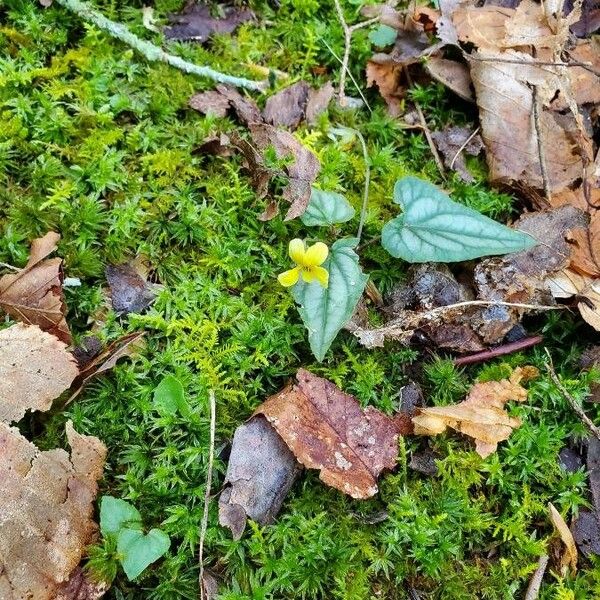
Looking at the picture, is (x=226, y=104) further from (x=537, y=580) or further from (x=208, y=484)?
(x=537, y=580)

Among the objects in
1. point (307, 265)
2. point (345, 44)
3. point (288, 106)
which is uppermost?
point (345, 44)

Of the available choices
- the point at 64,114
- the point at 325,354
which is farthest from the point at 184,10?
the point at 325,354

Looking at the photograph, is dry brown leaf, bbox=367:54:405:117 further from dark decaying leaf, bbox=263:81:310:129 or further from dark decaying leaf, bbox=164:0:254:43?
dark decaying leaf, bbox=164:0:254:43

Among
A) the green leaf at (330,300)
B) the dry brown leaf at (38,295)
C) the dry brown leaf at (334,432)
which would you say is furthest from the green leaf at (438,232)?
the dry brown leaf at (38,295)

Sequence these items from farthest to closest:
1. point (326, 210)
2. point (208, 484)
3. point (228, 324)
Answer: point (326, 210)
point (228, 324)
point (208, 484)

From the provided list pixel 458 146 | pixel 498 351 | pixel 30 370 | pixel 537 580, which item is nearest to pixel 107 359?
pixel 30 370

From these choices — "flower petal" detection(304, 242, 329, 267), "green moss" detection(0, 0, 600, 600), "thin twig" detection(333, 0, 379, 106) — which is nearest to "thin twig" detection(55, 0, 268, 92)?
"green moss" detection(0, 0, 600, 600)
